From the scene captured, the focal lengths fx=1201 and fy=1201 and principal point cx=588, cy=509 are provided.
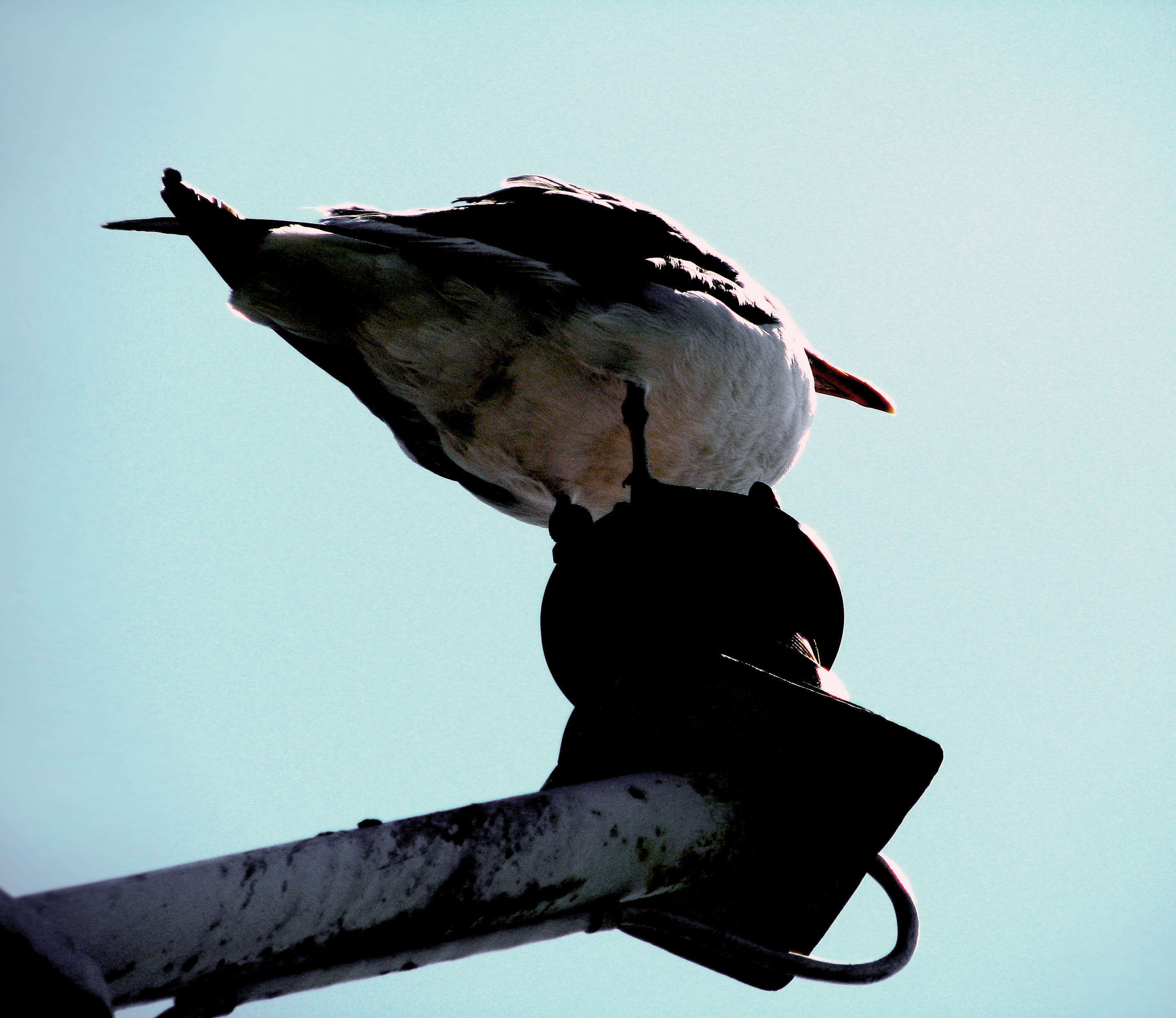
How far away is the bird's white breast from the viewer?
11.1 ft

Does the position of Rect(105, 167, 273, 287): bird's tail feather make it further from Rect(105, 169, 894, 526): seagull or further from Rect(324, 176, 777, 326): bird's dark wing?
Rect(324, 176, 777, 326): bird's dark wing

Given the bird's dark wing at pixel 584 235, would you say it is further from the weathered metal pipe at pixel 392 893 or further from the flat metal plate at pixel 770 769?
the weathered metal pipe at pixel 392 893

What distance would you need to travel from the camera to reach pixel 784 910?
6.52ft

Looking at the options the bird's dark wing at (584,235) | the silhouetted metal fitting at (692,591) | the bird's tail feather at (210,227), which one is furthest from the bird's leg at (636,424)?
the bird's tail feather at (210,227)

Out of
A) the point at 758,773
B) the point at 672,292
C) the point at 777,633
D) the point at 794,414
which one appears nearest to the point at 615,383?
the point at 672,292

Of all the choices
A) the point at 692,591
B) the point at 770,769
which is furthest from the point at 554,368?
the point at 770,769

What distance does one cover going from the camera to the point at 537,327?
3422 millimetres

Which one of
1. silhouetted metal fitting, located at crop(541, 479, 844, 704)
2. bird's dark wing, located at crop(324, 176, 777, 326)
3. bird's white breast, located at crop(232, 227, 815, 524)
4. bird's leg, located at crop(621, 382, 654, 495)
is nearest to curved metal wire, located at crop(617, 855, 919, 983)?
silhouetted metal fitting, located at crop(541, 479, 844, 704)

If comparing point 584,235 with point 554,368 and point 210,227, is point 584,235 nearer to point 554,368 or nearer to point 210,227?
point 554,368

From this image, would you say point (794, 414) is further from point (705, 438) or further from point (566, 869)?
point (566, 869)

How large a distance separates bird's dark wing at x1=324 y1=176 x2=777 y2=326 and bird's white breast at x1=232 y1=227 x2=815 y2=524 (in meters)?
0.08

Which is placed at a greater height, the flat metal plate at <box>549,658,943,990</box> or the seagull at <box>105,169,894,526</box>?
the seagull at <box>105,169,894,526</box>

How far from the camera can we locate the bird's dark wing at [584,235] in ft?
11.1

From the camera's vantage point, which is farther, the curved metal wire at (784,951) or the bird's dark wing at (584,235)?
the bird's dark wing at (584,235)
